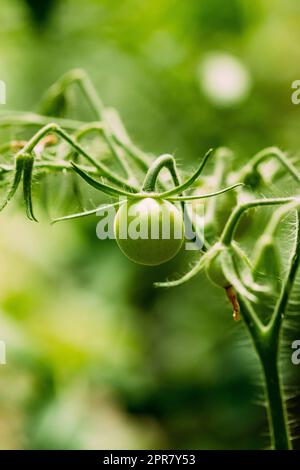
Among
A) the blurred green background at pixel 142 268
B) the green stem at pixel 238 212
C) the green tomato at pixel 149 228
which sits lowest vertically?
the green tomato at pixel 149 228

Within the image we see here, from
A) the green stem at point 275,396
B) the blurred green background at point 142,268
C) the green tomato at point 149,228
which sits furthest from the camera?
the blurred green background at point 142,268

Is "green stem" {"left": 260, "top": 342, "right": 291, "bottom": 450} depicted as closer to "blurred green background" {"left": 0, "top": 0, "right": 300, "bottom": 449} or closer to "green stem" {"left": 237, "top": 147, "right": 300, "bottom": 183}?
"green stem" {"left": 237, "top": 147, "right": 300, "bottom": 183}

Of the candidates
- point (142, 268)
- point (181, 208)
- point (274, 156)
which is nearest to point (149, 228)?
point (181, 208)

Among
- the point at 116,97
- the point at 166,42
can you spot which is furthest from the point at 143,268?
the point at 166,42

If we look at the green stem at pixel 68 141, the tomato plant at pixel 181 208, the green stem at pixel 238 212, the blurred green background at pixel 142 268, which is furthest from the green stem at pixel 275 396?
the blurred green background at pixel 142 268

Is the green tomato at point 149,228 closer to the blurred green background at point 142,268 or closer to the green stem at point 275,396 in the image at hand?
the green stem at point 275,396

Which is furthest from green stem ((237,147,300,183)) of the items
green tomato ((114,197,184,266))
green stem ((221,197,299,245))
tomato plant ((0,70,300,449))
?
green tomato ((114,197,184,266))
